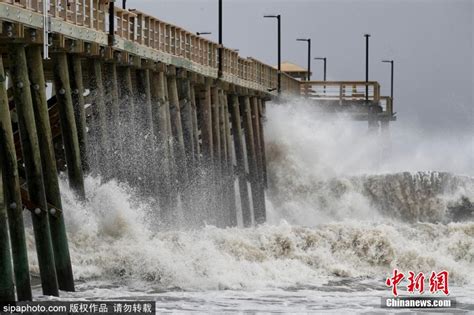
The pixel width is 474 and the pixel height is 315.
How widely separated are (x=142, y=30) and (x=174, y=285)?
7.97 m

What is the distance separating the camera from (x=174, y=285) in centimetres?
2511

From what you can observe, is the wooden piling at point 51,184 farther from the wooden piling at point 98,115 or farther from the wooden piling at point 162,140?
the wooden piling at point 162,140

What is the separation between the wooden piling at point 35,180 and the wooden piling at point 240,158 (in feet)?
62.7

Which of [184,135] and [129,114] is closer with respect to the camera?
[129,114]

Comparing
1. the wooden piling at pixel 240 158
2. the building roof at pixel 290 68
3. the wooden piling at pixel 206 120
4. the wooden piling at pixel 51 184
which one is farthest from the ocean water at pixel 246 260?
the building roof at pixel 290 68

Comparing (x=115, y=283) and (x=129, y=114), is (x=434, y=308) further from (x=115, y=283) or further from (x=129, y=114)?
(x=129, y=114)

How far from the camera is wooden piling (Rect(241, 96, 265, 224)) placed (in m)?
43.1

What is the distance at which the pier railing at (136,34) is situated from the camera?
2356cm

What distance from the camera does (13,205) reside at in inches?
824

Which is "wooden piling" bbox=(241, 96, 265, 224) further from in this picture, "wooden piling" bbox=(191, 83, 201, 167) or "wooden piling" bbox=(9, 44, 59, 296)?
"wooden piling" bbox=(9, 44, 59, 296)

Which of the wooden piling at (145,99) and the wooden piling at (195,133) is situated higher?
the wooden piling at (145,99)

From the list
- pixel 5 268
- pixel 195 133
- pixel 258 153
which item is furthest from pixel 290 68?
pixel 5 268

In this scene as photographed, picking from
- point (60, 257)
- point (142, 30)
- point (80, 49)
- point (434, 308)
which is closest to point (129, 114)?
point (142, 30)

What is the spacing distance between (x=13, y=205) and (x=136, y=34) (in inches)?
409
